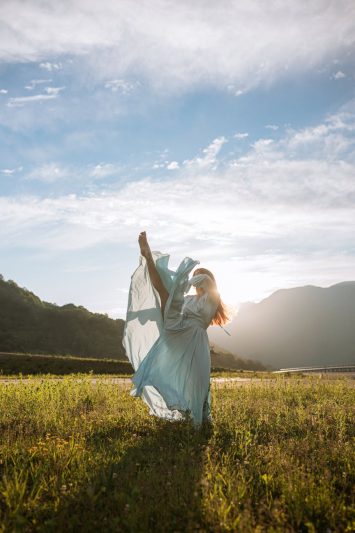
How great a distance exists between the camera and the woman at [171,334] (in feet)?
20.9

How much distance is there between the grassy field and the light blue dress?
1.12 ft

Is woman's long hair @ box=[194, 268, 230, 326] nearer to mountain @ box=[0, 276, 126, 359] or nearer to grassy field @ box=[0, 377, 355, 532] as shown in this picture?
grassy field @ box=[0, 377, 355, 532]

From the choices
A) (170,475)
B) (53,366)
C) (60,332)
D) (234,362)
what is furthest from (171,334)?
(60,332)

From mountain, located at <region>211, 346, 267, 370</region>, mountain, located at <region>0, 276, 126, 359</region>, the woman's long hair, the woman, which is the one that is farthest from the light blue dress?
mountain, located at <region>0, 276, 126, 359</region>

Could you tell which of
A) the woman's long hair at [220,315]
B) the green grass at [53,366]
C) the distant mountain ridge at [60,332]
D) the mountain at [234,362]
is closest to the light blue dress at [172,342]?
the woman's long hair at [220,315]

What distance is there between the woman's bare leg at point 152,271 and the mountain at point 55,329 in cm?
3619

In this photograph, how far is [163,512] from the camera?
10.8 feet

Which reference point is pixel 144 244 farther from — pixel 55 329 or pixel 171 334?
pixel 55 329

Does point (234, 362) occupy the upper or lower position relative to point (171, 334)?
lower

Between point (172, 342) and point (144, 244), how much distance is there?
144 cm

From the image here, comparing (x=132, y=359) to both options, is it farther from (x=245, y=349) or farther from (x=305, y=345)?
(x=305, y=345)

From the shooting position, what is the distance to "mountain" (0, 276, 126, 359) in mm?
43500

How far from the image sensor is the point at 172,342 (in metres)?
6.57

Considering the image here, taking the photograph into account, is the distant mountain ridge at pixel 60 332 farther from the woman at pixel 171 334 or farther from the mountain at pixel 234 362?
the woman at pixel 171 334
